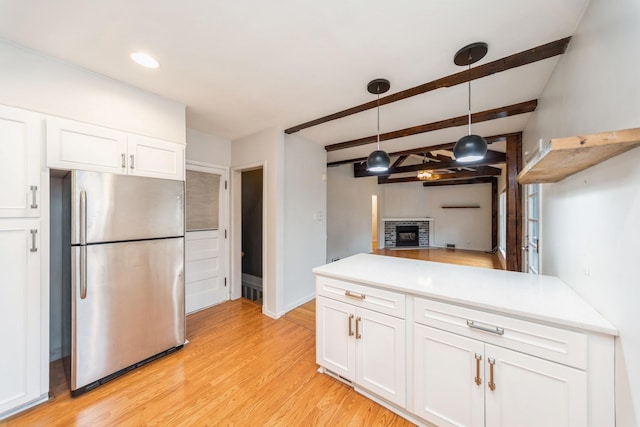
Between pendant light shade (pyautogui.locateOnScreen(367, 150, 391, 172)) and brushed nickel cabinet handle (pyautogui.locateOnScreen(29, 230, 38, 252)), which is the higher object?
pendant light shade (pyautogui.locateOnScreen(367, 150, 391, 172))

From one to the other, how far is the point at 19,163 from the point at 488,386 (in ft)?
10.5

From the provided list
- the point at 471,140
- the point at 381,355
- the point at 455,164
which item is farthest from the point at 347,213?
the point at 381,355

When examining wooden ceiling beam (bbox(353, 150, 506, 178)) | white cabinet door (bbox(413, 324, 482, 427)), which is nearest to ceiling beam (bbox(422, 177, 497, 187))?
wooden ceiling beam (bbox(353, 150, 506, 178))

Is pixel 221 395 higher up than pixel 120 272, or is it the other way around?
pixel 120 272

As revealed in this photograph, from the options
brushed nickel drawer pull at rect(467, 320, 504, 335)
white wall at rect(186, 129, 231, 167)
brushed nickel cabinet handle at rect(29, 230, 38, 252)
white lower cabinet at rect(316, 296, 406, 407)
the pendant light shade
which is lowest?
white lower cabinet at rect(316, 296, 406, 407)

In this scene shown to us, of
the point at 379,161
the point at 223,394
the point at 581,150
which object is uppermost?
the point at 379,161

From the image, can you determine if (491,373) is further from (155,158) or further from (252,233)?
(252,233)

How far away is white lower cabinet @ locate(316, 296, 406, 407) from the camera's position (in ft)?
5.28

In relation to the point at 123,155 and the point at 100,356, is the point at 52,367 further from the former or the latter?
the point at 123,155

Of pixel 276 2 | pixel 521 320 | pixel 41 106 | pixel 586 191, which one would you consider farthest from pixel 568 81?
pixel 41 106

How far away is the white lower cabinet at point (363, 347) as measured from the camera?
5.28 feet

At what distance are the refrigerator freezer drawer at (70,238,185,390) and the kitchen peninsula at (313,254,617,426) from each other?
56.6 inches

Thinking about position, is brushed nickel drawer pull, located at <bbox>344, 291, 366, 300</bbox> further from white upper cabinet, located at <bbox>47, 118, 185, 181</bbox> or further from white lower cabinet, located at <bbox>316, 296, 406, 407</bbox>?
white upper cabinet, located at <bbox>47, 118, 185, 181</bbox>

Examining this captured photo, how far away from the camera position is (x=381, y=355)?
169cm
